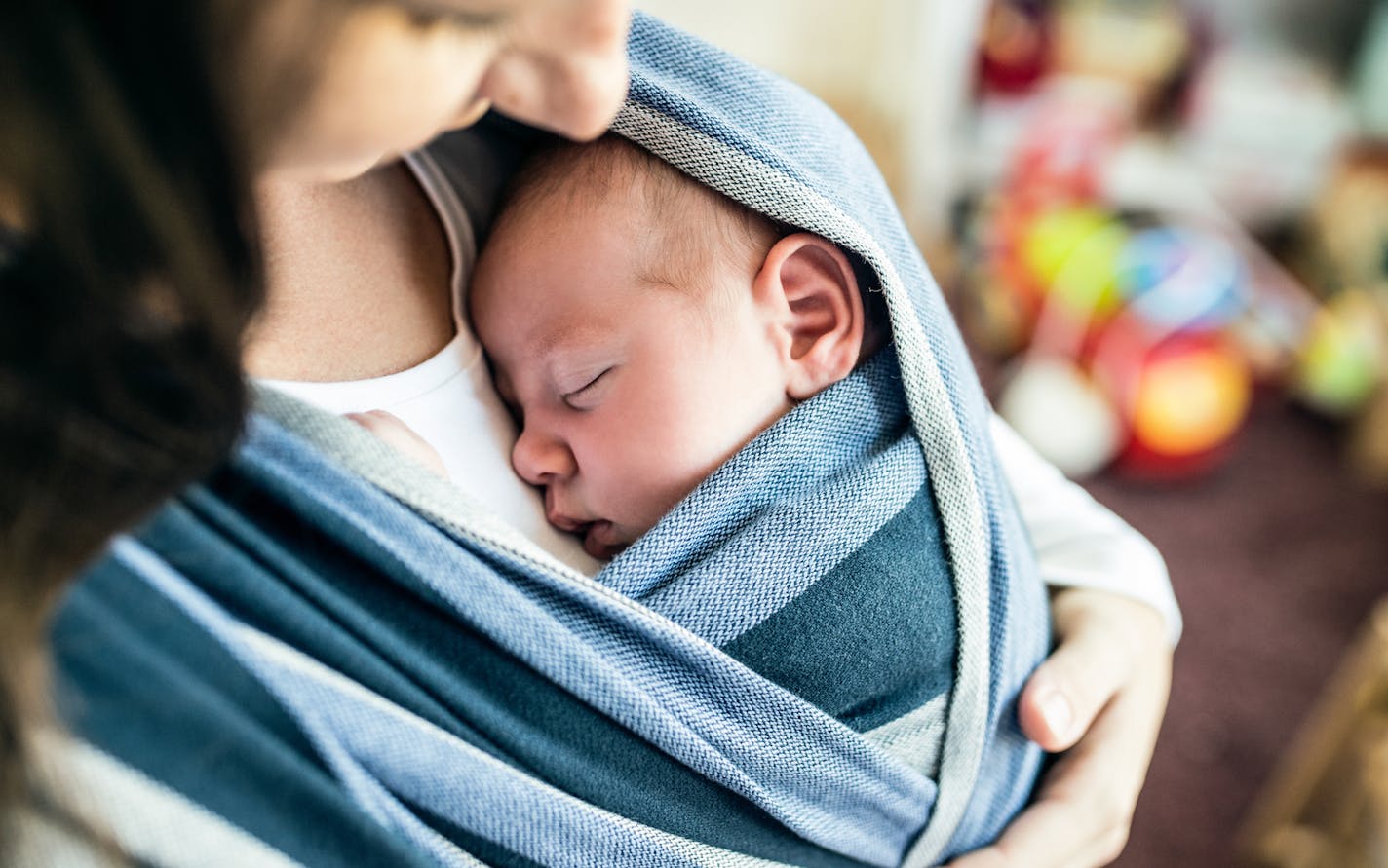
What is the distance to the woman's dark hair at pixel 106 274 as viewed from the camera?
33cm

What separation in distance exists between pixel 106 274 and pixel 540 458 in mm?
402

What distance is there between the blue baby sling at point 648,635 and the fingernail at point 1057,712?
28mm

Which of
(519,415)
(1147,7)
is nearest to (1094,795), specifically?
(519,415)

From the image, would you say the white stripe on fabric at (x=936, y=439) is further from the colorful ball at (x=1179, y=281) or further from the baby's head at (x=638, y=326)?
the colorful ball at (x=1179, y=281)

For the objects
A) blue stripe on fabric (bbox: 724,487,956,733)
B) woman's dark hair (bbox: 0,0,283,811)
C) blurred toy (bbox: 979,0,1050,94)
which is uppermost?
woman's dark hair (bbox: 0,0,283,811)

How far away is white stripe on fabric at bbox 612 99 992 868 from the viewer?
72cm

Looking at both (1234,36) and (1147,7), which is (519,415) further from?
(1234,36)

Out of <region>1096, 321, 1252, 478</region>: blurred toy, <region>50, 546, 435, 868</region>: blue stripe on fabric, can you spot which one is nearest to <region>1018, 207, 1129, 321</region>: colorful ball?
<region>1096, 321, 1252, 478</region>: blurred toy

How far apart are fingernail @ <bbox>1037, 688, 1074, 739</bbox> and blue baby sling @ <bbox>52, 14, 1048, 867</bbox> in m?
0.03

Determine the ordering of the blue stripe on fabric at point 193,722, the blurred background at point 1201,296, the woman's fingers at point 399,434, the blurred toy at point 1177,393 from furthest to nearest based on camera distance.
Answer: the blurred toy at point 1177,393 < the blurred background at point 1201,296 < the woman's fingers at point 399,434 < the blue stripe on fabric at point 193,722

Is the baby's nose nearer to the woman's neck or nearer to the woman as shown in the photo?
the woman's neck

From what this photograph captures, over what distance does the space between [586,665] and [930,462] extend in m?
0.30

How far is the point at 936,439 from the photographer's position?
74 cm

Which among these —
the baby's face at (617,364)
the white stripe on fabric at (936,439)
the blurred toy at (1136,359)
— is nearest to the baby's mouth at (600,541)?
the baby's face at (617,364)
